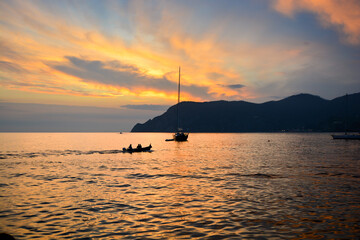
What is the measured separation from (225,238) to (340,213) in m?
9.37

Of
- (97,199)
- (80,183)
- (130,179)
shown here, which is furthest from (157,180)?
(97,199)

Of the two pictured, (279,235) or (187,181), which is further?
(187,181)

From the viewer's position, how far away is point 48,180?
31906 mm

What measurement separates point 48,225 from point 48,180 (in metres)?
18.6

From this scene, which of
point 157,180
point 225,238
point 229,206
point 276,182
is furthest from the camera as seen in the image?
point 157,180

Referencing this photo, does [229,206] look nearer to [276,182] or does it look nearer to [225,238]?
[225,238]

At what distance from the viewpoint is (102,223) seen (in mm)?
15539

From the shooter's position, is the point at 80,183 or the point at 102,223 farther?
the point at 80,183

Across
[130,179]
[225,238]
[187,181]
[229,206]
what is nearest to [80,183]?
[130,179]

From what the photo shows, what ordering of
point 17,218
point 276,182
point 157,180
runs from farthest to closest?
point 157,180, point 276,182, point 17,218

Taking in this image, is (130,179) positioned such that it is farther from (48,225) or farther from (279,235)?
(279,235)

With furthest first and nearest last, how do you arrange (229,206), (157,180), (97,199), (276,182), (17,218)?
1. (157,180)
2. (276,182)
3. (97,199)
4. (229,206)
5. (17,218)

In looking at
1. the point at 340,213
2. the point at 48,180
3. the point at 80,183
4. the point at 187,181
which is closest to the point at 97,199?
the point at 80,183

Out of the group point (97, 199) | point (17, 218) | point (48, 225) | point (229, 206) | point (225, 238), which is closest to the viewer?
point (225, 238)
